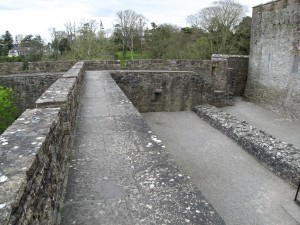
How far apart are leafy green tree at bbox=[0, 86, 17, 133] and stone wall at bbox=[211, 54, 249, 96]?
1117 cm

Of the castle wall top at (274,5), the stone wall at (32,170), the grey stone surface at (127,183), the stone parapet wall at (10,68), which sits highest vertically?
the castle wall top at (274,5)

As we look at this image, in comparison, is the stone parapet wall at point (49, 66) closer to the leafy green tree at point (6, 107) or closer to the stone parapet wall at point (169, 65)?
the leafy green tree at point (6, 107)

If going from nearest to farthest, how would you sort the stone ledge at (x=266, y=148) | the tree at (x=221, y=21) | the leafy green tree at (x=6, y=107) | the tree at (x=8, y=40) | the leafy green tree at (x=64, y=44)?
the stone ledge at (x=266, y=148) → the leafy green tree at (x=6, y=107) → the tree at (x=221, y=21) → the leafy green tree at (x=64, y=44) → the tree at (x=8, y=40)

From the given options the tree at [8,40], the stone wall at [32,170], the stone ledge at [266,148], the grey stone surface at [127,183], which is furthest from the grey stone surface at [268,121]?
the tree at [8,40]

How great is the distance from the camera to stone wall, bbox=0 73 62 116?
36.3 ft

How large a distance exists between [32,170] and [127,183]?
1.27 m

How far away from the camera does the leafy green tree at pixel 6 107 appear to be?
1037 centimetres

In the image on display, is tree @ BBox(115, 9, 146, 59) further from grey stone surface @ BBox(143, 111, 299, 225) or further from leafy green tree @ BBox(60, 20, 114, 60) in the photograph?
grey stone surface @ BBox(143, 111, 299, 225)

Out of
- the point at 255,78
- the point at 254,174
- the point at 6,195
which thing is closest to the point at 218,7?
the point at 255,78

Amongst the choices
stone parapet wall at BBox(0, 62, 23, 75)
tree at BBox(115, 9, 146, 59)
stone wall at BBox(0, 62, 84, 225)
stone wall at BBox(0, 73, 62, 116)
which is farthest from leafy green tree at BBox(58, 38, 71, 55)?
stone wall at BBox(0, 62, 84, 225)

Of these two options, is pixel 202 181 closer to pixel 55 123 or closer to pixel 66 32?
pixel 55 123

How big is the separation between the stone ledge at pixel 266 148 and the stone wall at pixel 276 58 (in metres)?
3.71

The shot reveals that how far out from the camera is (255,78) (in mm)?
14359

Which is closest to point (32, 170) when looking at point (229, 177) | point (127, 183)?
point (127, 183)
